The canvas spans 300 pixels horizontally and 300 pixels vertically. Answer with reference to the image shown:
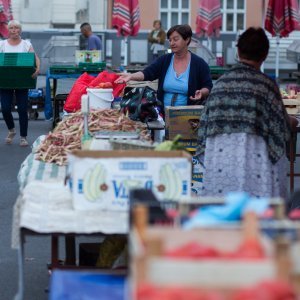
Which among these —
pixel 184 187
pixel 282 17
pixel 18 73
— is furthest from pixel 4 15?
pixel 184 187

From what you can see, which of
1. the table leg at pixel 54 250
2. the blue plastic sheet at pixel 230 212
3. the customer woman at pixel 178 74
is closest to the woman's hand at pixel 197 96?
the customer woman at pixel 178 74

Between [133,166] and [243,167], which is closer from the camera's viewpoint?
[133,166]

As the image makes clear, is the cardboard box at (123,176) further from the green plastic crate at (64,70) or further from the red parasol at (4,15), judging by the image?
the red parasol at (4,15)

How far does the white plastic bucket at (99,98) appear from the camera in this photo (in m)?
8.08

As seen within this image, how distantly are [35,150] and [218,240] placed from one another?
13.1 feet

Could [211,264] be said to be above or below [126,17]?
below

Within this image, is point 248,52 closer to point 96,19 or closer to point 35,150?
point 35,150

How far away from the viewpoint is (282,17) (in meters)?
20.2

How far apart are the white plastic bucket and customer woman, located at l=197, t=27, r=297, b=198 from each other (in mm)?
2073

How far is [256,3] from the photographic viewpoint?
39312 millimetres

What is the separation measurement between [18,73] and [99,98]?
5788 mm

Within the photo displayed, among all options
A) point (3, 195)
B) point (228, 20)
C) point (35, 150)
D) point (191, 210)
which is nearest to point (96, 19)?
point (228, 20)

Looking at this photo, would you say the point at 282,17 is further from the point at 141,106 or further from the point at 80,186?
the point at 80,186

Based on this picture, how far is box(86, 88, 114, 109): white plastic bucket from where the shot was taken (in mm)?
8079
